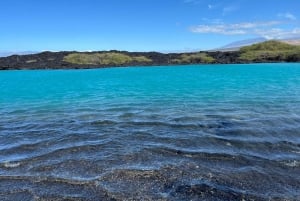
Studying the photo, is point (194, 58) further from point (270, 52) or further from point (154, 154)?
point (154, 154)

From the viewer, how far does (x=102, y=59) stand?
334ft

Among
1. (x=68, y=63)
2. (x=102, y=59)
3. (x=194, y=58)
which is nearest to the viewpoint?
(x=68, y=63)

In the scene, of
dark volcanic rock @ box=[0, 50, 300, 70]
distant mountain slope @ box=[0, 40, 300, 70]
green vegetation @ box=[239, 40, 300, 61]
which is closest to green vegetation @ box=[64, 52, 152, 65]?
distant mountain slope @ box=[0, 40, 300, 70]

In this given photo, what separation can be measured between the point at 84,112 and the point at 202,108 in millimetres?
7085

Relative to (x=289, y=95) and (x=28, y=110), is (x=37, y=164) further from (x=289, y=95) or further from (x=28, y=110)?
(x=289, y=95)

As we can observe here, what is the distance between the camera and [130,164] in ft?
34.2

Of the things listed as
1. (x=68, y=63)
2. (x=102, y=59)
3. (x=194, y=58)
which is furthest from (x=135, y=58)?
(x=68, y=63)

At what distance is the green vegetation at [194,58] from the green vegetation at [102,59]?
8.80 m

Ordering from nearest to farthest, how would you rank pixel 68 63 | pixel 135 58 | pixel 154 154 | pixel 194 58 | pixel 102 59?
pixel 154 154, pixel 68 63, pixel 194 58, pixel 102 59, pixel 135 58

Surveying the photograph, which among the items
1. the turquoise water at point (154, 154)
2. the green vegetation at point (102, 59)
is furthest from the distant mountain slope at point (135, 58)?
the turquoise water at point (154, 154)

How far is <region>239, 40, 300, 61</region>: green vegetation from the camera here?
9172 centimetres

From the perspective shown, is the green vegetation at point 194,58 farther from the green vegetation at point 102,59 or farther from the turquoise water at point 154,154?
the turquoise water at point 154,154

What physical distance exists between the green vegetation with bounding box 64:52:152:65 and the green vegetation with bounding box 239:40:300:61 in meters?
28.8

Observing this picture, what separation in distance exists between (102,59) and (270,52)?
47.9 meters
